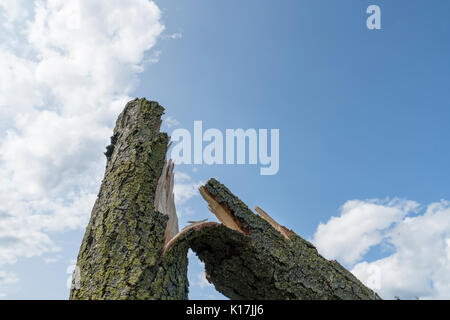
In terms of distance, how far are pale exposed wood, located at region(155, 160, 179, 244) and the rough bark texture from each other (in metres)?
0.15

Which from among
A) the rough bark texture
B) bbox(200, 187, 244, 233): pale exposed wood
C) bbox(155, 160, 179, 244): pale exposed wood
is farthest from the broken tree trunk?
the rough bark texture

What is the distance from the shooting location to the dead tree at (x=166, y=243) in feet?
9.29

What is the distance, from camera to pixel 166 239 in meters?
3.22

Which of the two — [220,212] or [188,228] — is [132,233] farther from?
[220,212]

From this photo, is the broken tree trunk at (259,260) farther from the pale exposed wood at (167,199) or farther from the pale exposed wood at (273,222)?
the pale exposed wood at (167,199)

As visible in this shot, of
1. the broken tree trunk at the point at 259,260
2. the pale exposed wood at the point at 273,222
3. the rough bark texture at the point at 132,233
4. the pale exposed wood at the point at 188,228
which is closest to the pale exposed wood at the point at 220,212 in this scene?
the broken tree trunk at the point at 259,260

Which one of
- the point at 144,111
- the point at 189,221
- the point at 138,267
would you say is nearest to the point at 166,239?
the point at 189,221

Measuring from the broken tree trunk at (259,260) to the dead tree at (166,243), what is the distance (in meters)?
0.01

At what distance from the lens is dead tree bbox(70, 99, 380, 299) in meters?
2.83

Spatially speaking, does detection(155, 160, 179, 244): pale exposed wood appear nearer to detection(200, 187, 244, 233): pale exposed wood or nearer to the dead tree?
the dead tree

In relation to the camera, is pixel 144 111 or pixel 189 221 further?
pixel 144 111

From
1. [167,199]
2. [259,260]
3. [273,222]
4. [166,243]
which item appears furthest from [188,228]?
[273,222]
